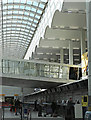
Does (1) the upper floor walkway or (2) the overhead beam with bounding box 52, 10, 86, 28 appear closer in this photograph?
(2) the overhead beam with bounding box 52, 10, 86, 28

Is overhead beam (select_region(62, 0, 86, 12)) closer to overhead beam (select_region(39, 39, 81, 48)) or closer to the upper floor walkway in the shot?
the upper floor walkway

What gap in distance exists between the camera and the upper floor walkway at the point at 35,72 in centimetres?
3572

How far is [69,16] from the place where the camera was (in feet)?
98.5

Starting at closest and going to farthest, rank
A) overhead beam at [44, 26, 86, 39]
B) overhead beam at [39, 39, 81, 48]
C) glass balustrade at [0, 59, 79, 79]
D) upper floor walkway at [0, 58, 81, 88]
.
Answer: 1. upper floor walkway at [0, 58, 81, 88]
2. glass balustrade at [0, 59, 79, 79]
3. overhead beam at [44, 26, 86, 39]
4. overhead beam at [39, 39, 81, 48]

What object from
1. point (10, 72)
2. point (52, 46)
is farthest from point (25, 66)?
point (52, 46)

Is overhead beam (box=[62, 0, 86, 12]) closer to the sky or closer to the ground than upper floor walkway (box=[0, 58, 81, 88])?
closer to the sky

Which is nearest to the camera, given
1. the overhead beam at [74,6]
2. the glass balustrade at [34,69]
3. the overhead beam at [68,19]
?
the overhead beam at [74,6]

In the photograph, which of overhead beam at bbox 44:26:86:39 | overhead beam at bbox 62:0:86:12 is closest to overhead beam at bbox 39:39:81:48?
overhead beam at bbox 44:26:86:39

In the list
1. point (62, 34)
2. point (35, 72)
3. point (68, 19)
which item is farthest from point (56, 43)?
point (68, 19)

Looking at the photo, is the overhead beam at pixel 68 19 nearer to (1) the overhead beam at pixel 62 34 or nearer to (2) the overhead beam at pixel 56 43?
(1) the overhead beam at pixel 62 34

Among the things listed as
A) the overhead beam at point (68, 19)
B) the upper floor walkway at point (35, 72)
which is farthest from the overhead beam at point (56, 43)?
the overhead beam at point (68, 19)

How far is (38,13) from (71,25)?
33.0 feet

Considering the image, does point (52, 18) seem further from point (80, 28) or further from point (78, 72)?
point (78, 72)

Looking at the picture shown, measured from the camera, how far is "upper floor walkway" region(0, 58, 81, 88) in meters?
35.7
